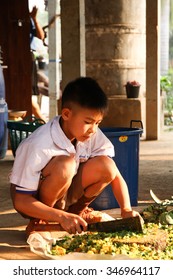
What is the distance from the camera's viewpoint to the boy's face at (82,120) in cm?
380

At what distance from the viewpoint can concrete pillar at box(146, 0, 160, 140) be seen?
9.70 metres

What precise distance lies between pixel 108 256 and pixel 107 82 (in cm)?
718

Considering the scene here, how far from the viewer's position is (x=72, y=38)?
8961mm

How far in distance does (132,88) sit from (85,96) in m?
6.43

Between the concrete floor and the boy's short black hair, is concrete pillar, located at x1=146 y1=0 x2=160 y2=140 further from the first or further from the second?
the boy's short black hair

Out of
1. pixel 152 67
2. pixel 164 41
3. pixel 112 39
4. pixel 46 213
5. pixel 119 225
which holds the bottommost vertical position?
pixel 119 225

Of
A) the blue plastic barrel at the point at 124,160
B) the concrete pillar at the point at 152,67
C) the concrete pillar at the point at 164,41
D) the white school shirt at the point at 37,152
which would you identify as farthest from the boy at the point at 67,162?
the concrete pillar at the point at 164,41

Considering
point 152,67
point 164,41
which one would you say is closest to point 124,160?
point 152,67

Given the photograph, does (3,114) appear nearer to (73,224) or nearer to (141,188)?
(141,188)

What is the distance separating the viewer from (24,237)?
13.8 ft

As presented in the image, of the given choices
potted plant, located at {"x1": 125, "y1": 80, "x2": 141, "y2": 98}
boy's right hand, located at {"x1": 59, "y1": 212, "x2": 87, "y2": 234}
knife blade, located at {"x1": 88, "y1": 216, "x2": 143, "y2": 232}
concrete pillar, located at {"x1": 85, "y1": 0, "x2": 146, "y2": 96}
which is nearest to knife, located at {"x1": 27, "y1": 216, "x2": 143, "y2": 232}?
knife blade, located at {"x1": 88, "y1": 216, "x2": 143, "y2": 232}

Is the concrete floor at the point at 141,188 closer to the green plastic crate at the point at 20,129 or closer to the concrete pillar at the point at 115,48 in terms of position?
the green plastic crate at the point at 20,129
